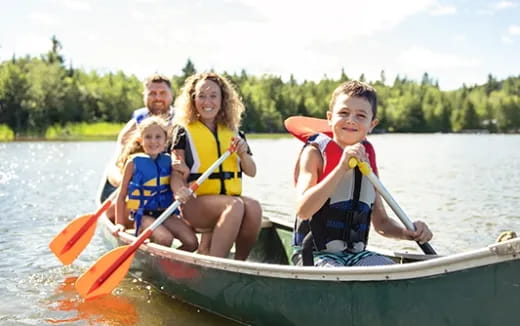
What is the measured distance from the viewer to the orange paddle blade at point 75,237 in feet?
18.7

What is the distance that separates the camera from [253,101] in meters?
69.7

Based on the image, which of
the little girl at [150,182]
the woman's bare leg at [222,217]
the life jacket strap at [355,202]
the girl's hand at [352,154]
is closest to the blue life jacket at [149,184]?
the little girl at [150,182]

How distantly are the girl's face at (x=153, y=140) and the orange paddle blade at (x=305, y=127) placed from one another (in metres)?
1.42

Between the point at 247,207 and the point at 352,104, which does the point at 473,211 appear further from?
the point at 352,104

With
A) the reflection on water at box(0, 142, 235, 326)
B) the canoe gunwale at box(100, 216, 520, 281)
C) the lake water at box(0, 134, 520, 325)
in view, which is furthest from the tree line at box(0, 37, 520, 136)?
the canoe gunwale at box(100, 216, 520, 281)

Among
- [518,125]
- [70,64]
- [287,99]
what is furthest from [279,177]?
[518,125]

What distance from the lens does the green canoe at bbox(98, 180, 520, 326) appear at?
2625 mm

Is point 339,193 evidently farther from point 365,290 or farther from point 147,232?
point 147,232

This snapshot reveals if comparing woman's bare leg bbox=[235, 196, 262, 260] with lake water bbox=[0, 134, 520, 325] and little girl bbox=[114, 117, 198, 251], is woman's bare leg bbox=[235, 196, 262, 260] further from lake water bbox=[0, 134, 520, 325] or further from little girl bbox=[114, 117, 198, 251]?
lake water bbox=[0, 134, 520, 325]

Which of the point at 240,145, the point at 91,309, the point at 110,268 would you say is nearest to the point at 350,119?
the point at 240,145

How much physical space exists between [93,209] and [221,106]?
22.0 ft

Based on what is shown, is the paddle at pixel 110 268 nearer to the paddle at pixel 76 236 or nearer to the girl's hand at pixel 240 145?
the girl's hand at pixel 240 145

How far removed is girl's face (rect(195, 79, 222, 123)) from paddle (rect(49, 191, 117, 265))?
177 centimetres

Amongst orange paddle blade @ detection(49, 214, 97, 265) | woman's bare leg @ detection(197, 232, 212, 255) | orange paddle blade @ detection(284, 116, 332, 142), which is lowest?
orange paddle blade @ detection(49, 214, 97, 265)
